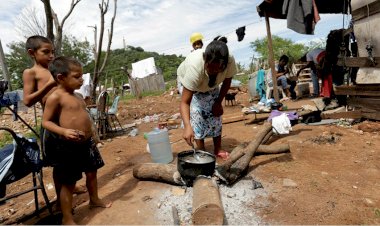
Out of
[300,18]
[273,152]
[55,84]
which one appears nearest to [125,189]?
[55,84]

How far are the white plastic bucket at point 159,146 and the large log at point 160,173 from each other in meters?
0.63

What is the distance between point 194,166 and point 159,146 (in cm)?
143

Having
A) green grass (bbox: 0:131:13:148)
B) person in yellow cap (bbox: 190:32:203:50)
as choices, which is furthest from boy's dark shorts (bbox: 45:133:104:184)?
green grass (bbox: 0:131:13:148)

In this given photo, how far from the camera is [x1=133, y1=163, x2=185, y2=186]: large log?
3150 millimetres

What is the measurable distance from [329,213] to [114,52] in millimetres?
50247

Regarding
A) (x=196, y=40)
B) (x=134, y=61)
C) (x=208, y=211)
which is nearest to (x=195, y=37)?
(x=196, y=40)

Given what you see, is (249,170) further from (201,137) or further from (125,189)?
(125,189)

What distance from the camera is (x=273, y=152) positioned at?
13.2 ft

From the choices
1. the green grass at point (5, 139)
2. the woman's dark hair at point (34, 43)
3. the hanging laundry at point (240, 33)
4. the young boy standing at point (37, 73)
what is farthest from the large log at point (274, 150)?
the green grass at point (5, 139)

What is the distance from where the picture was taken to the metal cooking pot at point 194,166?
9.43 feet

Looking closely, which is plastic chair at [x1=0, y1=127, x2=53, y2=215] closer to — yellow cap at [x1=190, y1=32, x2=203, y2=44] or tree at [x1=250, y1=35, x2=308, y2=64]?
yellow cap at [x1=190, y1=32, x2=203, y2=44]

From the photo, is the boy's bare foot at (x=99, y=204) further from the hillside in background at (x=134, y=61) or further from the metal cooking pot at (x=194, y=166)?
the hillside in background at (x=134, y=61)

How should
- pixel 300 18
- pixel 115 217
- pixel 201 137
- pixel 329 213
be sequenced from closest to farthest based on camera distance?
pixel 329 213 < pixel 115 217 < pixel 201 137 < pixel 300 18

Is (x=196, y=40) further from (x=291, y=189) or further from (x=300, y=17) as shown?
(x=291, y=189)
